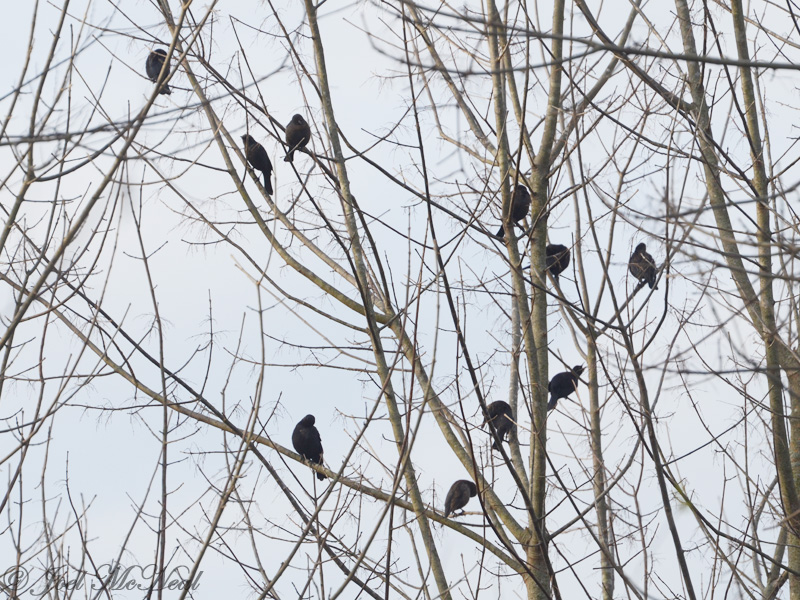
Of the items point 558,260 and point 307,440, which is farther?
point 307,440

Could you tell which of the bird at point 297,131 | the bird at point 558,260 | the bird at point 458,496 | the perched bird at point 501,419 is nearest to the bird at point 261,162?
the bird at point 297,131

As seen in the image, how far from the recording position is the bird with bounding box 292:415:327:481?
5662 mm

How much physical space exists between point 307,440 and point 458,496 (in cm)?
109

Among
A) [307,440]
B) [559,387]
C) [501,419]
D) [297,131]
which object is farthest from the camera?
[559,387]

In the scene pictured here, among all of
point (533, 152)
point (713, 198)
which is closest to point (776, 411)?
point (713, 198)

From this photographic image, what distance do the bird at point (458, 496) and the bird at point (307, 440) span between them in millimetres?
876

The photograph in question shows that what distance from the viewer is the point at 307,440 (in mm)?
5727

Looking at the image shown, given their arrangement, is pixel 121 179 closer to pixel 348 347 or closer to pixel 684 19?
pixel 348 347

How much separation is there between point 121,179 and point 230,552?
65.7 inches

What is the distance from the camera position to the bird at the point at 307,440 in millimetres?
5662

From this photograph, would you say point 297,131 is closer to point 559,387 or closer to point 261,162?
point 261,162

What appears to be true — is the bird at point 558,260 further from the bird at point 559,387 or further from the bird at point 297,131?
the bird at point 297,131

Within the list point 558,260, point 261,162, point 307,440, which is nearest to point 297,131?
point 261,162

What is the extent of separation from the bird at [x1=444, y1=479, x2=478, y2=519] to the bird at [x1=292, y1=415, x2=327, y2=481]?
0.88 meters
